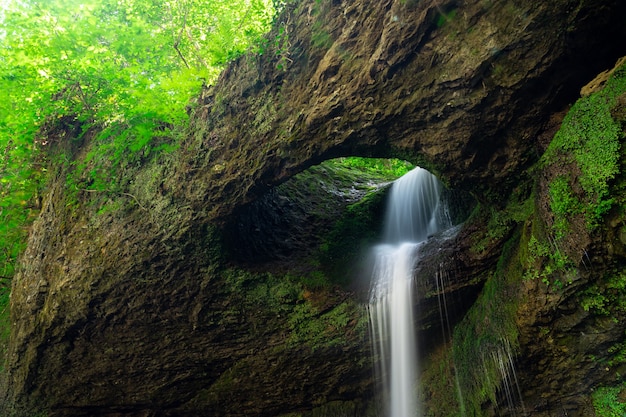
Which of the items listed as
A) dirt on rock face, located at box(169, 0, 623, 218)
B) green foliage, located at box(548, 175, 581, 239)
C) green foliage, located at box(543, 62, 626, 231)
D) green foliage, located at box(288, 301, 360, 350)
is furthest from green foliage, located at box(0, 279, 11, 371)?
green foliage, located at box(543, 62, 626, 231)

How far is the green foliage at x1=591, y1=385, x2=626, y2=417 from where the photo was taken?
12.3 ft

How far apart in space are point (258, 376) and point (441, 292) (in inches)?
143

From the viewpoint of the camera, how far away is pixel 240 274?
676cm

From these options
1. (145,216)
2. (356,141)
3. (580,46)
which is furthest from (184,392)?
(580,46)

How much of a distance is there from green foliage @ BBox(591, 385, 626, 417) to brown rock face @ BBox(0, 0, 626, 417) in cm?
192

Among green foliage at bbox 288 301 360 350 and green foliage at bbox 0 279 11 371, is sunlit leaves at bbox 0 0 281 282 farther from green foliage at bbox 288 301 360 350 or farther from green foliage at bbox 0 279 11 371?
green foliage at bbox 288 301 360 350

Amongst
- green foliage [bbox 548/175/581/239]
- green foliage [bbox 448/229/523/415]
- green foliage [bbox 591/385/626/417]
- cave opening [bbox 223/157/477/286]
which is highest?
cave opening [bbox 223/157/477/286]

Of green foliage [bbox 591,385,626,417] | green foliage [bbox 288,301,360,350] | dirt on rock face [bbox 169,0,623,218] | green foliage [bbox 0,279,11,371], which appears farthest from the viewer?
green foliage [bbox 0,279,11,371]

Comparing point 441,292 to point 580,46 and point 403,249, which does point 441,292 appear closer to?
point 403,249

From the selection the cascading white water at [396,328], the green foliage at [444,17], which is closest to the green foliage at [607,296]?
the cascading white water at [396,328]

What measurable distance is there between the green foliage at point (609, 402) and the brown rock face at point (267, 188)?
6.30ft

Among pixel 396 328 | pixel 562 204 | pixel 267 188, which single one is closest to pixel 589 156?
pixel 562 204

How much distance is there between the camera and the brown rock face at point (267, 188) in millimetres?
4387

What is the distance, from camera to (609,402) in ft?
12.7
